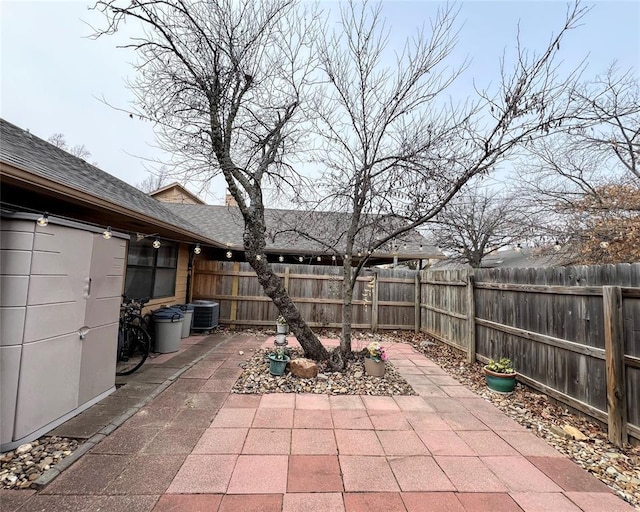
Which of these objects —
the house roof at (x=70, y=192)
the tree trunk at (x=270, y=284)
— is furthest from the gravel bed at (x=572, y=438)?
the house roof at (x=70, y=192)

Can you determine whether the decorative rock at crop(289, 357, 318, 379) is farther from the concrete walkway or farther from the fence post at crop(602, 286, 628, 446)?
the fence post at crop(602, 286, 628, 446)

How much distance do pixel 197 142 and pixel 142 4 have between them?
1.85m

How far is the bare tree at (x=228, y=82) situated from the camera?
4488mm

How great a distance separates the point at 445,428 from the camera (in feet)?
10.5

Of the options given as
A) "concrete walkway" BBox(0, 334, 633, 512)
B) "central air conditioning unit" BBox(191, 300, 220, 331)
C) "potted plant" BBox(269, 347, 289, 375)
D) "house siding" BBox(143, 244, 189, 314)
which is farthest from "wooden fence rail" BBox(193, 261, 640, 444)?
"potted plant" BBox(269, 347, 289, 375)

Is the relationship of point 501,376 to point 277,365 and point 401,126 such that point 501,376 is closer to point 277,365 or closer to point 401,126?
point 277,365

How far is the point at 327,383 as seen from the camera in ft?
14.4

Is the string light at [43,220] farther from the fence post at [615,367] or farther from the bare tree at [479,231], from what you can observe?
the bare tree at [479,231]

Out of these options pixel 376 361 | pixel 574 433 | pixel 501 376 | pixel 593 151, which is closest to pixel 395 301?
pixel 376 361

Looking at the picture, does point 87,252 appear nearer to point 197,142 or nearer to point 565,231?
point 197,142

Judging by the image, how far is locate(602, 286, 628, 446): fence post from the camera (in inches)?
111

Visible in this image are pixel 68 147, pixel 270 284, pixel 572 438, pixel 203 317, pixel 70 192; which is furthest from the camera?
pixel 68 147

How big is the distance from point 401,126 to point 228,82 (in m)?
2.93

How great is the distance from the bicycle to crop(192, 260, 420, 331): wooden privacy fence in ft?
10.3
